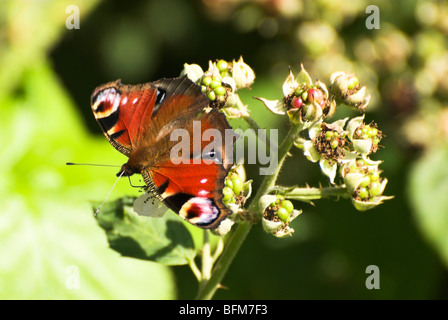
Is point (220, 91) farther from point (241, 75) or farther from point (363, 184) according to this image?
point (363, 184)

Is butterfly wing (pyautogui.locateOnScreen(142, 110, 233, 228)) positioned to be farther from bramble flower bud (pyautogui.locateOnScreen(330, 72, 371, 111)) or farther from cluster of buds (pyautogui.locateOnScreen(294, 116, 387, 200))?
bramble flower bud (pyautogui.locateOnScreen(330, 72, 371, 111))

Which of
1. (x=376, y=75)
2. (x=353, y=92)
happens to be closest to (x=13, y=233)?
(x=353, y=92)

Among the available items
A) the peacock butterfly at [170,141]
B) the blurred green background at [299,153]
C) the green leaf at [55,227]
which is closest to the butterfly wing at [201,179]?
the peacock butterfly at [170,141]

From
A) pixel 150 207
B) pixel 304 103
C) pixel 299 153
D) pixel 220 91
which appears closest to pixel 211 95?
pixel 220 91

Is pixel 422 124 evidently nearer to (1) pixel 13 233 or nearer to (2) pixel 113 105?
(2) pixel 113 105

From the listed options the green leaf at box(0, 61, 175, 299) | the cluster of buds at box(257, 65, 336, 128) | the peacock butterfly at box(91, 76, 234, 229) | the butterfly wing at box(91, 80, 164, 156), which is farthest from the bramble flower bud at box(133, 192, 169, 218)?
the green leaf at box(0, 61, 175, 299)

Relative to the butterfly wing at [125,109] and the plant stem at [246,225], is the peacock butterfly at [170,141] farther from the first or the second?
the plant stem at [246,225]
